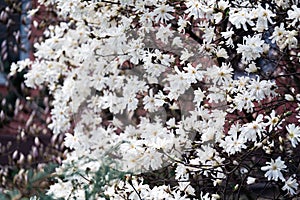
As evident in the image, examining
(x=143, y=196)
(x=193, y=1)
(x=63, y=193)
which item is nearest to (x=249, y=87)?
(x=193, y=1)

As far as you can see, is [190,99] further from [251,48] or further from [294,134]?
[294,134]

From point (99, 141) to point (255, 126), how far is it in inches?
44.1

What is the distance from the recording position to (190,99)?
2.96 m

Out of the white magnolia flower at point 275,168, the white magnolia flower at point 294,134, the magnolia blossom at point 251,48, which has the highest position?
the magnolia blossom at point 251,48

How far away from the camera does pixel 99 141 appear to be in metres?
3.32

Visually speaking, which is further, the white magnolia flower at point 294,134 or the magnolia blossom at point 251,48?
the magnolia blossom at point 251,48

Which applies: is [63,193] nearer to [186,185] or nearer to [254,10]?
[186,185]

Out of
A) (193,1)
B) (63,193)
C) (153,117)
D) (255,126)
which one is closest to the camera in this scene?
(255,126)

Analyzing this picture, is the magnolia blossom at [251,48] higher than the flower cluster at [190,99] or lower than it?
higher

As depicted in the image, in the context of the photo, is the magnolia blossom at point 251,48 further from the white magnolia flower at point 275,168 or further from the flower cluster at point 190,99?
the white magnolia flower at point 275,168

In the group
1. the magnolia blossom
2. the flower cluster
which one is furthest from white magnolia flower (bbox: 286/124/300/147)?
the magnolia blossom

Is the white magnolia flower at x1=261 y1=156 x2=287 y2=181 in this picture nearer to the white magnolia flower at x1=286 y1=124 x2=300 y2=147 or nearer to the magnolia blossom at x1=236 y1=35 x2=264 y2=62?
the white magnolia flower at x1=286 y1=124 x2=300 y2=147

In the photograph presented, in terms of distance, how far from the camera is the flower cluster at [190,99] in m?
2.49

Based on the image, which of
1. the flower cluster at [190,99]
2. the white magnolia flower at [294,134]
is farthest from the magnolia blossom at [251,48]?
the white magnolia flower at [294,134]
